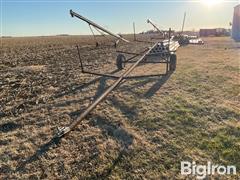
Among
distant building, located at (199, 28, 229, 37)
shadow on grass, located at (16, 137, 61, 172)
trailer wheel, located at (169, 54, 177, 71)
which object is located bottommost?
shadow on grass, located at (16, 137, 61, 172)

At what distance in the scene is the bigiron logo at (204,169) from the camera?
3871 millimetres

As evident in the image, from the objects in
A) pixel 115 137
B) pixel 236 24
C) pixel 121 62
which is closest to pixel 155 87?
pixel 115 137

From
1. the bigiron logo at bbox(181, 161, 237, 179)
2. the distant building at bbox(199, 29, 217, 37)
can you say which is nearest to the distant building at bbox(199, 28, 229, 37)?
the distant building at bbox(199, 29, 217, 37)

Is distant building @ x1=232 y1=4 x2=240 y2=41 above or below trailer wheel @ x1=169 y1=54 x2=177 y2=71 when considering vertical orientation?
above

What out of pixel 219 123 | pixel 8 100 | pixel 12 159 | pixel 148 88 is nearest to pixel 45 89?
pixel 8 100

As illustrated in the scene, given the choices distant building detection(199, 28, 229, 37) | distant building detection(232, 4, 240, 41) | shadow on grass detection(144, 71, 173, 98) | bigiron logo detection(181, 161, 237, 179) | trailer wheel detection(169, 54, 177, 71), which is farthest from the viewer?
distant building detection(199, 28, 229, 37)

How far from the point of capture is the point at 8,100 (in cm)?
803

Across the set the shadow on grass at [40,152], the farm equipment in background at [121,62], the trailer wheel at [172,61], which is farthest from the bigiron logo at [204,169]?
the trailer wheel at [172,61]

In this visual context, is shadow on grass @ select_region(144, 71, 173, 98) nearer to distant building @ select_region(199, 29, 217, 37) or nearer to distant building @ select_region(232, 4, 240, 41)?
distant building @ select_region(232, 4, 240, 41)

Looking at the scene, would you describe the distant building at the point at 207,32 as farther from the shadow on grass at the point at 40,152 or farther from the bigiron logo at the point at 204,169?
the shadow on grass at the point at 40,152

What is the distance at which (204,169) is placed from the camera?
13.0 ft

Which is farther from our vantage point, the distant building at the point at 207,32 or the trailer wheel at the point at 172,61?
the distant building at the point at 207,32

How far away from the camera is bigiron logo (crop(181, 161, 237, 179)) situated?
3.87m

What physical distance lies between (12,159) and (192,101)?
531cm
